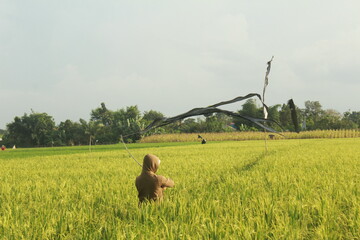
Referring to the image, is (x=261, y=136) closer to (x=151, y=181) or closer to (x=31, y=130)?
(x=151, y=181)

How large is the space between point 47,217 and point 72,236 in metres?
0.57

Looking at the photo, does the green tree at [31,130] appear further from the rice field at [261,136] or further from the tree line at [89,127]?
the rice field at [261,136]

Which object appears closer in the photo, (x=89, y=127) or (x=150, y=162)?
A: (x=150, y=162)

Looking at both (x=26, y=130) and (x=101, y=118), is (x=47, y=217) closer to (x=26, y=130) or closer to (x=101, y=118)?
(x=26, y=130)

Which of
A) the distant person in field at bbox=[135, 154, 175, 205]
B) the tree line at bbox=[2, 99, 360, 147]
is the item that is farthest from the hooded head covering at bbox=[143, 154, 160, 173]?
the tree line at bbox=[2, 99, 360, 147]

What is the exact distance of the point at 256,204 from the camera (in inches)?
108

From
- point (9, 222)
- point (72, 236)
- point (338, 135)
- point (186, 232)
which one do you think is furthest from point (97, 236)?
point (338, 135)

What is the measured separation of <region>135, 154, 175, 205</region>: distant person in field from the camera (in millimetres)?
2430

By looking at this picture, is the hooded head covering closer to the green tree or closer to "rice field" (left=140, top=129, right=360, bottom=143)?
"rice field" (left=140, top=129, right=360, bottom=143)

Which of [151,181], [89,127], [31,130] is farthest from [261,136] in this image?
[31,130]

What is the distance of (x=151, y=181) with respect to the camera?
2.48 meters

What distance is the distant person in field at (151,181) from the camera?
2430mm

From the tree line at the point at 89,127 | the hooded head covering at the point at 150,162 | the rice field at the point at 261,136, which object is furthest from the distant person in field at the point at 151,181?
the tree line at the point at 89,127

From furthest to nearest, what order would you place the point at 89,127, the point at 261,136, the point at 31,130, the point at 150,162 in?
the point at 31,130 < the point at 89,127 < the point at 261,136 < the point at 150,162
